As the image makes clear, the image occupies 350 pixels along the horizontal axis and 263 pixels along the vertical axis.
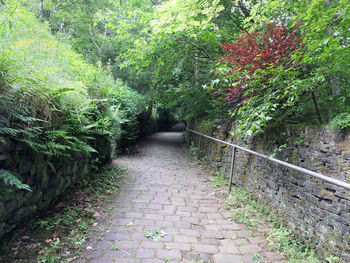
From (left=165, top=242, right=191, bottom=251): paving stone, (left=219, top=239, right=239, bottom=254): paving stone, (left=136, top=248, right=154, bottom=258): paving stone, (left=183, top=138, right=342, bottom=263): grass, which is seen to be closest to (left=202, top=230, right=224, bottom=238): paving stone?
(left=219, top=239, right=239, bottom=254): paving stone

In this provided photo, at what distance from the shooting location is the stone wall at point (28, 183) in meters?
2.06

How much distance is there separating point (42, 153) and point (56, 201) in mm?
1003

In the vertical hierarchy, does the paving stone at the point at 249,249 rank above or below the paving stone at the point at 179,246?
above

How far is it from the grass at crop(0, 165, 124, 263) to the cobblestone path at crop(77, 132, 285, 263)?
19 centimetres

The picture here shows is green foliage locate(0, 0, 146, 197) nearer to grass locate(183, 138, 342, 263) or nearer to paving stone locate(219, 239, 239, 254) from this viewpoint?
paving stone locate(219, 239, 239, 254)

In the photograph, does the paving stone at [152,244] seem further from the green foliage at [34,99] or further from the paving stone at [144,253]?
the green foliage at [34,99]

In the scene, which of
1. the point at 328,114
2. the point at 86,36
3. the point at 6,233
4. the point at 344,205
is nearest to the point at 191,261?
the point at 344,205

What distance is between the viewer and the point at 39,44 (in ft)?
11.2

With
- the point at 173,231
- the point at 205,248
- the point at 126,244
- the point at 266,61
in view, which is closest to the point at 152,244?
the point at 126,244

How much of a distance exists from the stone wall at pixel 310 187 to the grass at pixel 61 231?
8.58 ft

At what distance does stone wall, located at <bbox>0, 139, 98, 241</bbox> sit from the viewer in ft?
6.77

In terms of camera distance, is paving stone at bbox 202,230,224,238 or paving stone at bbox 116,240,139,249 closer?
paving stone at bbox 116,240,139,249

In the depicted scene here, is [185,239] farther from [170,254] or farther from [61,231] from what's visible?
[61,231]

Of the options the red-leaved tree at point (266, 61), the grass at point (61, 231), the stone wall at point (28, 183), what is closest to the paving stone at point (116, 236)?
the grass at point (61, 231)
